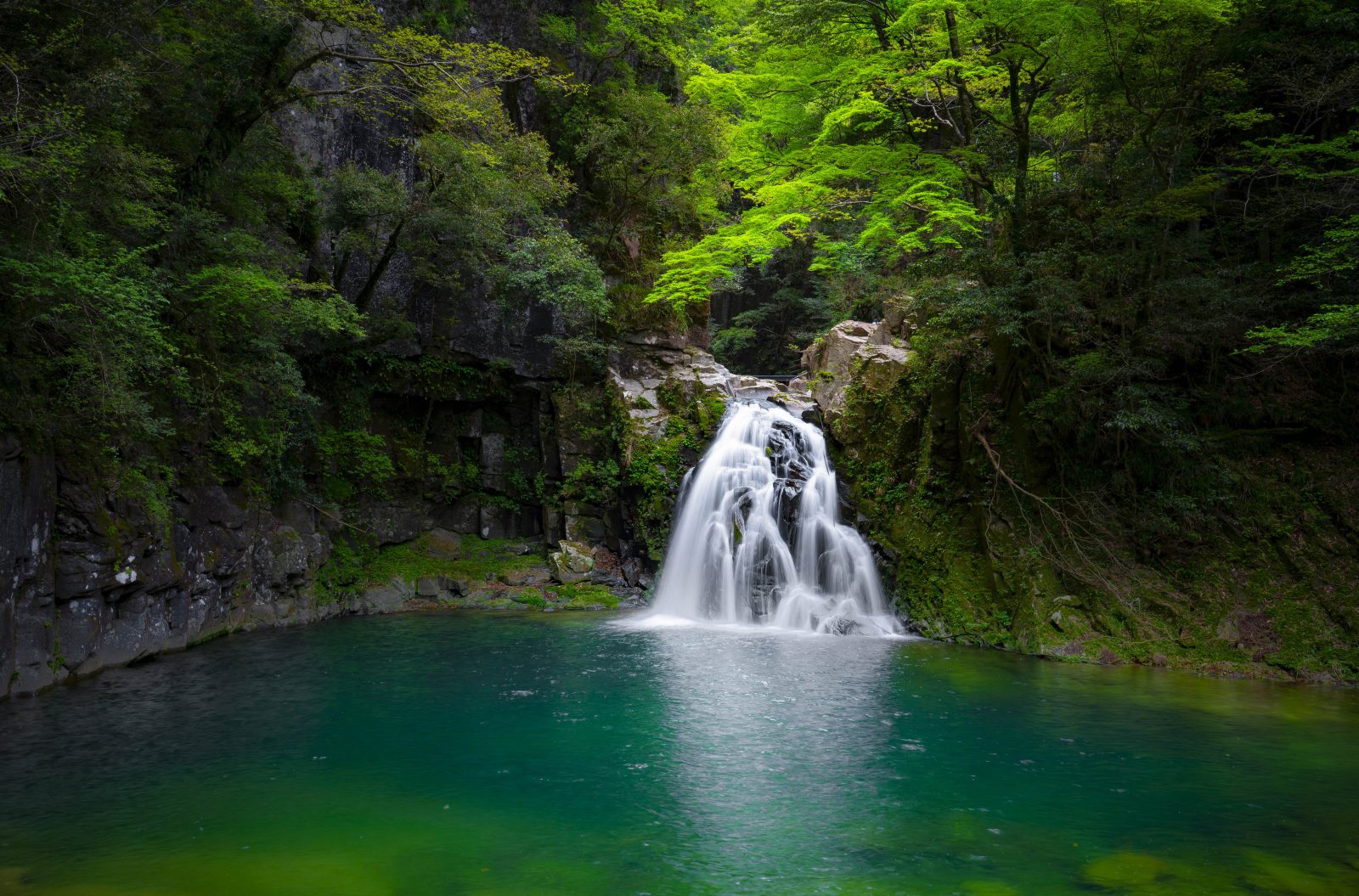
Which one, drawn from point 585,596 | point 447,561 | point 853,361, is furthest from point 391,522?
point 853,361

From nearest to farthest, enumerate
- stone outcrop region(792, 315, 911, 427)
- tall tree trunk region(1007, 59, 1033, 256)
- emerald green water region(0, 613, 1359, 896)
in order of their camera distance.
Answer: emerald green water region(0, 613, 1359, 896)
tall tree trunk region(1007, 59, 1033, 256)
stone outcrop region(792, 315, 911, 427)

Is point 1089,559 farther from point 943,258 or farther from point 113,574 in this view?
point 113,574

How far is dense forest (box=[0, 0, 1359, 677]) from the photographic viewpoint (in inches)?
358

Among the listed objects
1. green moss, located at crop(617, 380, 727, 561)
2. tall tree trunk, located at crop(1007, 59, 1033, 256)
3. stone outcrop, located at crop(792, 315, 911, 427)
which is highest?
tall tree trunk, located at crop(1007, 59, 1033, 256)

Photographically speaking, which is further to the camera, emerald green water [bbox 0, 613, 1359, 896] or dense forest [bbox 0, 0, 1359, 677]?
dense forest [bbox 0, 0, 1359, 677]

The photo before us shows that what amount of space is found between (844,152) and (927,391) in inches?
185

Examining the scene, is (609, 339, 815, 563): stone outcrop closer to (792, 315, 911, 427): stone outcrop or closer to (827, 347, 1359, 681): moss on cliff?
(792, 315, 911, 427): stone outcrop

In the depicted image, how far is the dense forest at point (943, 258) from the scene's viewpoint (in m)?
9.10

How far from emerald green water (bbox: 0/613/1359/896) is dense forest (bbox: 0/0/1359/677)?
2652 mm

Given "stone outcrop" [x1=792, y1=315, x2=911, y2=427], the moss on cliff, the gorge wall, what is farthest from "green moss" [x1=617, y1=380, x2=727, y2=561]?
the moss on cliff

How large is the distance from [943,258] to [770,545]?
245 inches

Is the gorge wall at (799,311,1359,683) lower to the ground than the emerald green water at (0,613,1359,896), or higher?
higher

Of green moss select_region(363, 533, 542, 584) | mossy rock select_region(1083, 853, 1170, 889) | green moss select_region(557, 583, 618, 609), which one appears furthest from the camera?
green moss select_region(363, 533, 542, 584)

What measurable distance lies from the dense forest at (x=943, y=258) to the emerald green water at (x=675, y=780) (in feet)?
8.70
